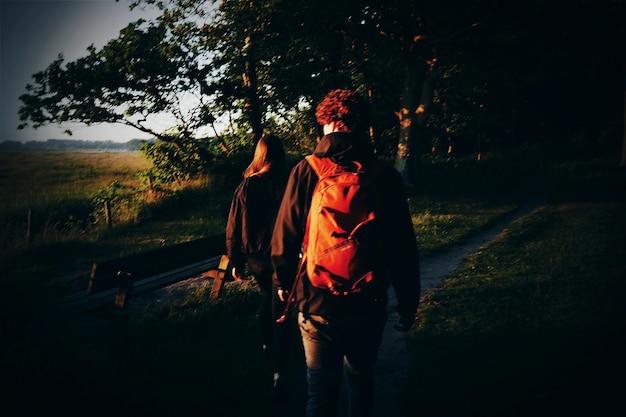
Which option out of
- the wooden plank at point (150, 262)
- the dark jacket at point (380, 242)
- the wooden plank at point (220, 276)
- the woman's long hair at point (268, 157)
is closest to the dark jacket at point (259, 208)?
the woman's long hair at point (268, 157)

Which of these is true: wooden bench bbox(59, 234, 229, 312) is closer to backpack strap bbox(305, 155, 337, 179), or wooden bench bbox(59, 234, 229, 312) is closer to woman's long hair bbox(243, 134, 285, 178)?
woman's long hair bbox(243, 134, 285, 178)

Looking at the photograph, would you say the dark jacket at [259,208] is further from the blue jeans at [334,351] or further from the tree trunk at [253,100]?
the tree trunk at [253,100]

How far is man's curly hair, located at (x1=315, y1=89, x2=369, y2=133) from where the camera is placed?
2.17 metres

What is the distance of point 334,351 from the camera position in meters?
2.15

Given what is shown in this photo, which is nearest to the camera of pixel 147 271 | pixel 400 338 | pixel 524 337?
pixel 524 337

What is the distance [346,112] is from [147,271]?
3544mm

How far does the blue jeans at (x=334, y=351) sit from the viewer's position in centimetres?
213

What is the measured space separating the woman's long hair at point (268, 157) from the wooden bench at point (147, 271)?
197 cm

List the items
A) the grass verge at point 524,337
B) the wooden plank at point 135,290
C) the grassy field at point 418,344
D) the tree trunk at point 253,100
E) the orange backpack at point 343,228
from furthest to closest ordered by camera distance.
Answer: the tree trunk at point 253,100
the wooden plank at point 135,290
the grass verge at point 524,337
the grassy field at point 418,344
the orange backpack at point 343,228

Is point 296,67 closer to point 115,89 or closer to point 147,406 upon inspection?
point 115,89

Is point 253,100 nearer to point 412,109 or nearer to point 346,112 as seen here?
point 412,109

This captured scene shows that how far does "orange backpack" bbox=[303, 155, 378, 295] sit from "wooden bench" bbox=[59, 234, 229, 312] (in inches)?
122

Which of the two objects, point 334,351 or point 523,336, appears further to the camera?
point 523,336

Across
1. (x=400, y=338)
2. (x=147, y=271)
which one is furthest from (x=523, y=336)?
(x=147, y=271)
